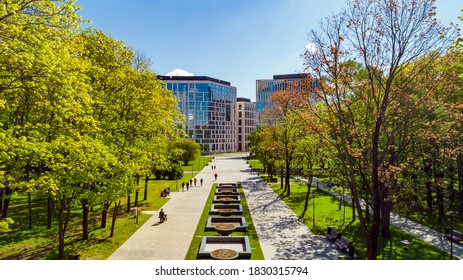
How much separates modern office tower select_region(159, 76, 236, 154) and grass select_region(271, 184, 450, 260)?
277ft

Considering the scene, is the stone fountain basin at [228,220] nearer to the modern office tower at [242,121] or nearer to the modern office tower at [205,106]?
the modern office tower at [205,106]

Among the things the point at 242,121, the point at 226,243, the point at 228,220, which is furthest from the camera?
the point at 242,121

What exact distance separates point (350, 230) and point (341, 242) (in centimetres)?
427

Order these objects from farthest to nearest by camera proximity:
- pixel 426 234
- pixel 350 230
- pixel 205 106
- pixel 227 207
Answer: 1. pixel 205 106
2. pixel 227 207
3. pixel 350 230
4. pixel 426 234

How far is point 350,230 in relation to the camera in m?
21.9

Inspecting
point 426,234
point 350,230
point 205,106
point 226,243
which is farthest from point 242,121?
point 226,243

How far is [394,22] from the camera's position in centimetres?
1130

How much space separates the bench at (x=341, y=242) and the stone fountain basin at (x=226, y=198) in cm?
1244

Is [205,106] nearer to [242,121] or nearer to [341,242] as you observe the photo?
[242,121]

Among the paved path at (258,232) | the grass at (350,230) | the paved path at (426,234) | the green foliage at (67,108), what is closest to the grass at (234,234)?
the paved path at (258,232)

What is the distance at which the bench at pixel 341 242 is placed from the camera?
655 inches

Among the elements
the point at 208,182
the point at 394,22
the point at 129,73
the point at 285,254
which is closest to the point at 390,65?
the point at 394,22

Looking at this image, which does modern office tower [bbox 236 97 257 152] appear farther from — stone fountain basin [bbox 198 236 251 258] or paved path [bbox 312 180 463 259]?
stone fountain basin [bbox 198 236 251 258]

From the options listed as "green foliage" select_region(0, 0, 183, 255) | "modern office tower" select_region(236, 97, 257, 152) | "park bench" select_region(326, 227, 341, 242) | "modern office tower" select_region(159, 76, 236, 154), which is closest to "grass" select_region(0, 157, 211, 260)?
"green foliage" select_region(0, 0, 183, 255)
